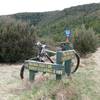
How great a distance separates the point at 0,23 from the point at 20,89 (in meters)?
5.28

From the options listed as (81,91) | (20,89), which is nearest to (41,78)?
(20,89)

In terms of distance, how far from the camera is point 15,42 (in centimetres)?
1070

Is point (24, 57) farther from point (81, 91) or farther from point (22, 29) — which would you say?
point (81, 91)

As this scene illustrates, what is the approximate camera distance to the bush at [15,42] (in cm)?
1069

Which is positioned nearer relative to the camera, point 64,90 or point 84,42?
point 64,90

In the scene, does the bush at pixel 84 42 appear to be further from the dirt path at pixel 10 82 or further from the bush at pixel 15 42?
the dirt path at pixel 10 82

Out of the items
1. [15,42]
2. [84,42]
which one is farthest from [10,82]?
[84,42]

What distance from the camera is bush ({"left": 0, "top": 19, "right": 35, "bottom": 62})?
10.7 metres

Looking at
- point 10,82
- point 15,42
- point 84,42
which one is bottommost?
point 10,82

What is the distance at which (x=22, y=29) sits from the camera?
11195 mm

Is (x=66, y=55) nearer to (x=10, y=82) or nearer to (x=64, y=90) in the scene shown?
(x=64, y=90)

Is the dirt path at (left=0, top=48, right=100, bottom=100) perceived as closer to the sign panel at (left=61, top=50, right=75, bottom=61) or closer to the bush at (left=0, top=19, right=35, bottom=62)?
the sign panel at (left=61, top=50, right=75, bottom=61)

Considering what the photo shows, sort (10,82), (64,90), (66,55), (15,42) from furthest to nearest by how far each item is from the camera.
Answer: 1. (15,42)
2. (10,82)
3. (66,55)
4. (64,90)

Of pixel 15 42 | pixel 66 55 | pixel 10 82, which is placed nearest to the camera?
pixel 66 55
